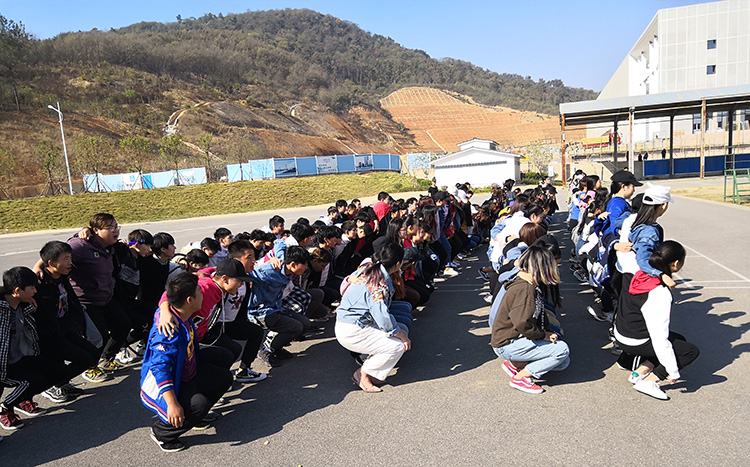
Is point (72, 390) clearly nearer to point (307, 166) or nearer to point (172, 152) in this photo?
point (307, 166)

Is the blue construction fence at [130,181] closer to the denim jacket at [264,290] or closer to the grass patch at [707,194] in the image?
the grass patch at [707,194]

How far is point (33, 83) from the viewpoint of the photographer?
58.4 meters

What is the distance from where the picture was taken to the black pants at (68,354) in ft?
14.7

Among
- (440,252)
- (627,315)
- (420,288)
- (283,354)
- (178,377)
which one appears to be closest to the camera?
(178,377)

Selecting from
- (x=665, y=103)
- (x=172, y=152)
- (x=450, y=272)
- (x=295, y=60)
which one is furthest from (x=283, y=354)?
(x=295, y=60)

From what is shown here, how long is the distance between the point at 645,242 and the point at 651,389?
1.40 metres

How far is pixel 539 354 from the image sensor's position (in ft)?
14.5

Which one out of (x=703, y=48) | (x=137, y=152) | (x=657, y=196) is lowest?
(x=657, y=196)

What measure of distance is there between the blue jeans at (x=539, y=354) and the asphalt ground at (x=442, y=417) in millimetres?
251

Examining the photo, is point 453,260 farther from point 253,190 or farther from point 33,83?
point 33,83

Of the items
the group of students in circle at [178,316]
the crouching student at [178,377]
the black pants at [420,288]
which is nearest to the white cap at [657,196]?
the group of students in circle at [178,316]

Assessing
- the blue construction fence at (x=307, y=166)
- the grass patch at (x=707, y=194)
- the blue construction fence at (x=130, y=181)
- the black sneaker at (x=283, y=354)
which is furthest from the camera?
the blue construction fence at (x=307, y=166)

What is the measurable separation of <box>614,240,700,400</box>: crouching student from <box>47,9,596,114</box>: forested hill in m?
81.3

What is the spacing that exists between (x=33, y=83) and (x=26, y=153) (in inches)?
855
